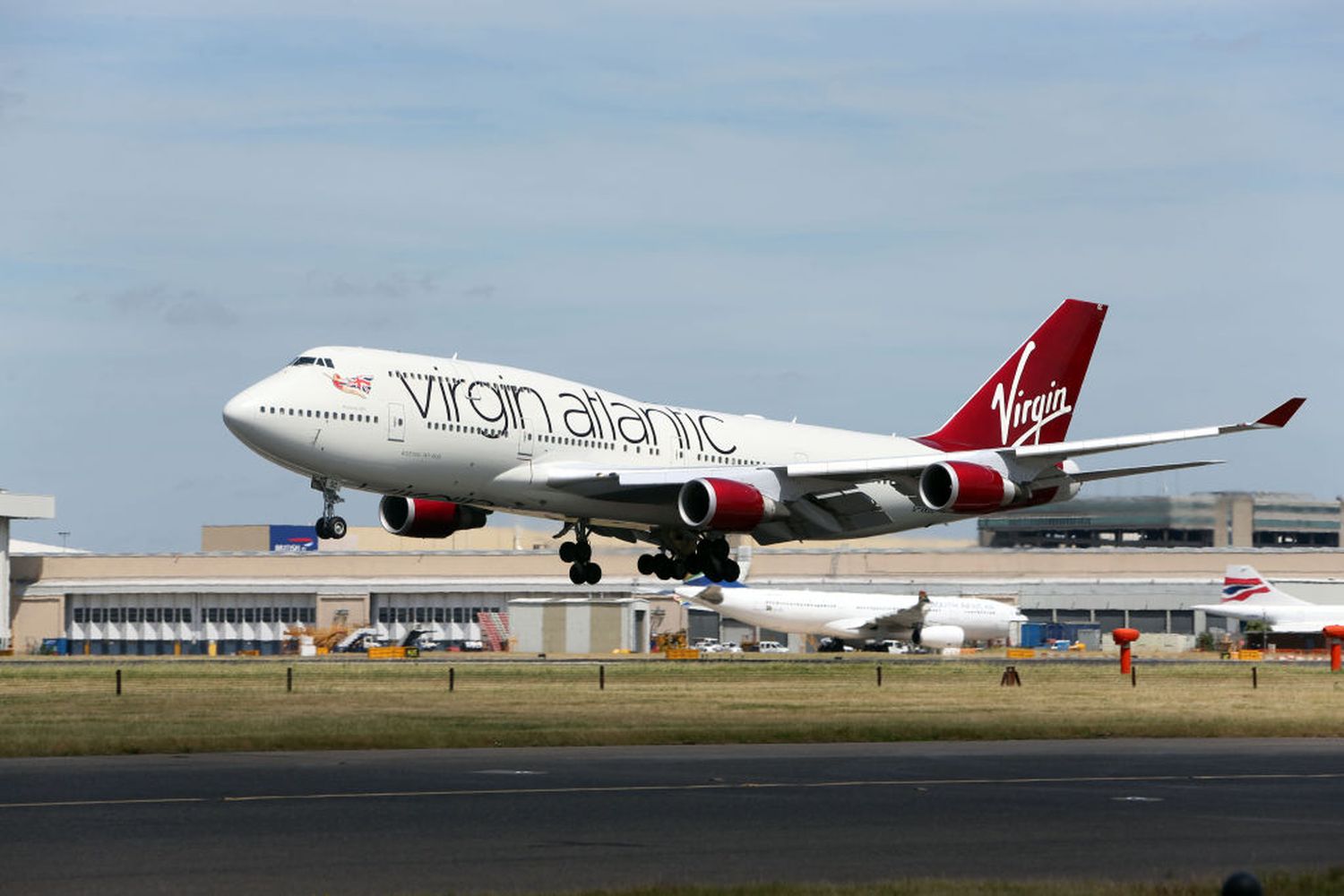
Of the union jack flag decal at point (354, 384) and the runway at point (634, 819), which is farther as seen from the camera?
the union jack flag decal at point (354, 384)

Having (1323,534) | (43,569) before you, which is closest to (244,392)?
Result: (43,569)

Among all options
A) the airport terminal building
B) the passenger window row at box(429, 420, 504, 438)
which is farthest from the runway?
the airport terminal building

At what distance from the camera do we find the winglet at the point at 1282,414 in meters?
49.1

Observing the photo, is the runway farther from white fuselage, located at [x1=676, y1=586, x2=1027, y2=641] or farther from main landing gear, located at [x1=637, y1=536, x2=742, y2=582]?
white fuselage, located at [x1=676, y1=586, x2=1027, y2=641]

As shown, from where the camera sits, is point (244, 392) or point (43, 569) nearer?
point (244, 392)

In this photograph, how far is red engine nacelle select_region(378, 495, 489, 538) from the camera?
56.1 m

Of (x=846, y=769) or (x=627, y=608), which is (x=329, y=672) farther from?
(x=846, y=769)

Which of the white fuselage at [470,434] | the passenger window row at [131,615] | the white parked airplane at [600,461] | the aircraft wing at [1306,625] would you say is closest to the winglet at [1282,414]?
the white parked airplane at [600,461]

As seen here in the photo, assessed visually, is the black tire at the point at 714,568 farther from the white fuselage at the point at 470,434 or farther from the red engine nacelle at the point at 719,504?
the red engine nacelle at the point at 719,504

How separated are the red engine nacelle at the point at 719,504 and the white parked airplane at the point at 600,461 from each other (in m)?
0.05

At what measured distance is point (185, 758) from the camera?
33.8 metres

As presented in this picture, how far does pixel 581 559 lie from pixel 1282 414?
21.5m

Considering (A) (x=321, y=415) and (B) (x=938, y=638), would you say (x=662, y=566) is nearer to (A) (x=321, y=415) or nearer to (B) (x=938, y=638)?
(A) (x=321, y=415)

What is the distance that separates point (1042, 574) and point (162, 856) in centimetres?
11790
